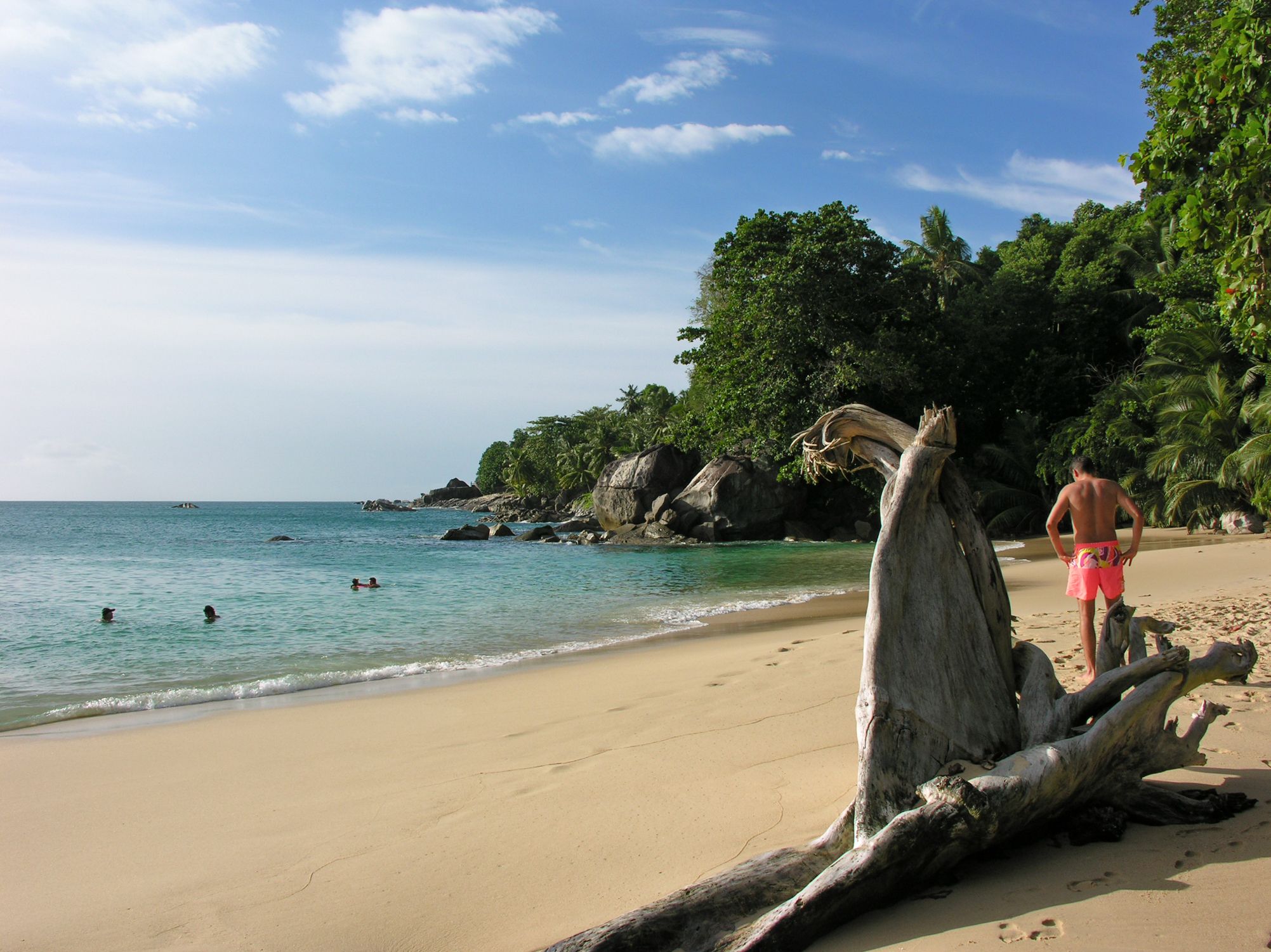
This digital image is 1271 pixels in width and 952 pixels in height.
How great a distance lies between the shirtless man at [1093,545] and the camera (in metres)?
5.73

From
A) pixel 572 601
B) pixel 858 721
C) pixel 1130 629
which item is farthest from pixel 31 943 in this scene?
pixel 572 601

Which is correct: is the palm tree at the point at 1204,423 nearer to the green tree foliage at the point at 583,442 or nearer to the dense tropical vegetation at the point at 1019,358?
the dense tropical vegetation at the point at 1019,358

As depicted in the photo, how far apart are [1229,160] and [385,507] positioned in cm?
12698

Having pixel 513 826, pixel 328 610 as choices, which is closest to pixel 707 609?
pixel 328 610

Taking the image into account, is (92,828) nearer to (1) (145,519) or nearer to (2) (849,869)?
(2) (849,869)

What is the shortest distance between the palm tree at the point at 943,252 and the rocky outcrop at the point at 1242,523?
23962mm

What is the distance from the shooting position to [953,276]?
4381 cm

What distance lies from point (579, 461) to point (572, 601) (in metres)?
47.0

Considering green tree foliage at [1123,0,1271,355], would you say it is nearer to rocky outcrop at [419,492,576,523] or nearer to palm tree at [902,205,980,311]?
palm tree at [902,205,980,311]

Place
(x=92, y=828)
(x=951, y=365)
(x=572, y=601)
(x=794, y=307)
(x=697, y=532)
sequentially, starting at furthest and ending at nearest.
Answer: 1. (x=697, y=532)
2. (x=951, y=365)
3. (x=794, y=307)
4. (x=572, y=601)
5. (x=92, y=828)

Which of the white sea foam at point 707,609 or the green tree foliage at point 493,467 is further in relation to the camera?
the green tree foliage at point 493,467

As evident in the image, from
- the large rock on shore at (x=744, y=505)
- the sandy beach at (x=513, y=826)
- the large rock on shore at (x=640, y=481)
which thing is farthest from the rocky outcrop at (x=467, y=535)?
the sandy beach at (x=513, y=826)

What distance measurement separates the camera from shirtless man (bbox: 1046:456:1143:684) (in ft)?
18.8

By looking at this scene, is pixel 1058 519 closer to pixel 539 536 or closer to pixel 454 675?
pixel 454 675
